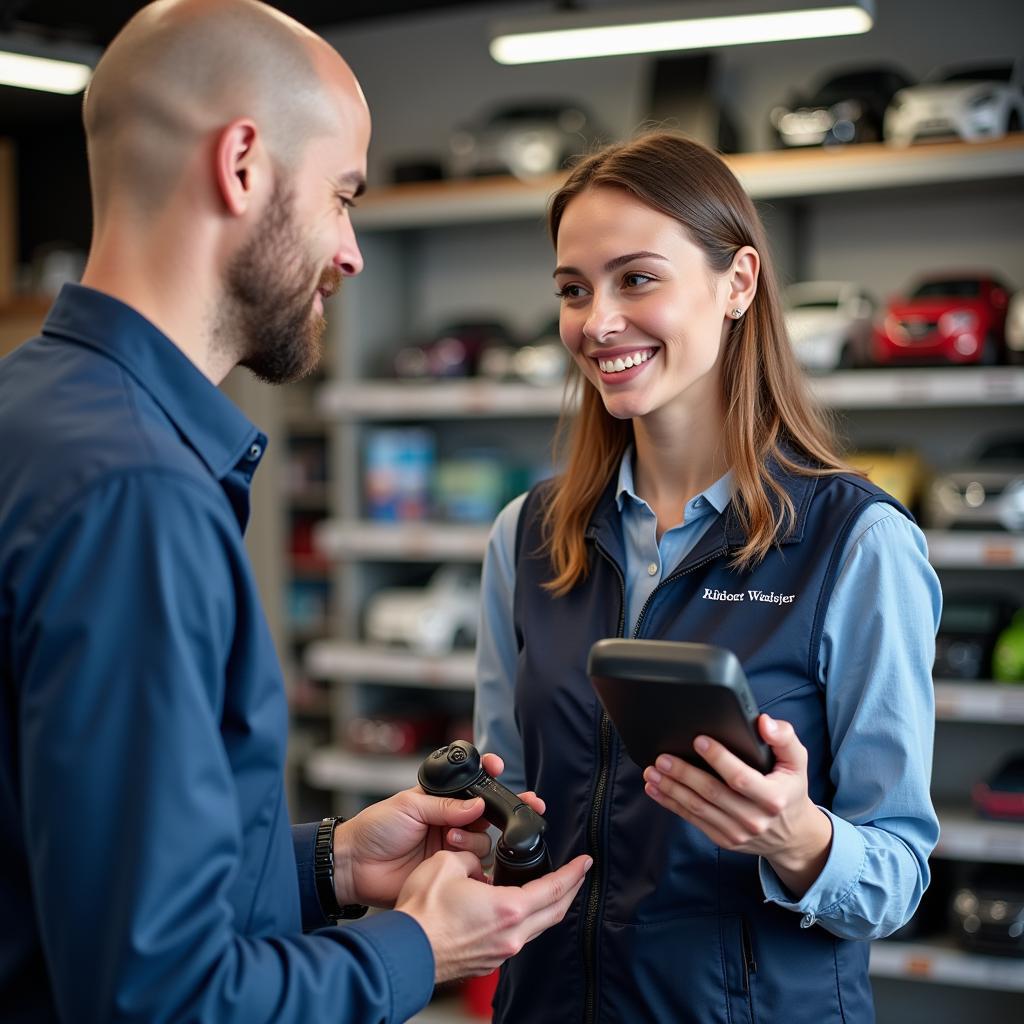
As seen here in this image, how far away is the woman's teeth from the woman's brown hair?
166 millimetres

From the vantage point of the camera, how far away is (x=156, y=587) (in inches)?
41.2

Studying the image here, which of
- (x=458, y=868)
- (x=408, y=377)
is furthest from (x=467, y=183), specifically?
(x=458, y=868)

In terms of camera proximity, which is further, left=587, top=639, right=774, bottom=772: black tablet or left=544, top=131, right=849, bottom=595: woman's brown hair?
left=544, top=131, right=849, bottom=595: woman's brown hair

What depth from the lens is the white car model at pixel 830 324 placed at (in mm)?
3787

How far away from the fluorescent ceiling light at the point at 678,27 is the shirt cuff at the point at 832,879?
2.29m

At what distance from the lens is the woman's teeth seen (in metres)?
1.91

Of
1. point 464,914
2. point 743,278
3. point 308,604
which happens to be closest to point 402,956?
point 464,914

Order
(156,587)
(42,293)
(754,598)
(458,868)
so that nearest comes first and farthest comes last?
1. (156,587)
2. (458,868)
3. (754,598)
4. (42,293)

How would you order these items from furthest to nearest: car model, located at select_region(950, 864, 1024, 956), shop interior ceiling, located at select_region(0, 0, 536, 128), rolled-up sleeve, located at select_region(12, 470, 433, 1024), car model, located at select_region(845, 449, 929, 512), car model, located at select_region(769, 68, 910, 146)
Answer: shop interior ceiling, located at select_region(0, 0, 536, 128)
car model, located at select_region(769, 68, 910, 146)
car model, located at select_region(845, 449, 929, 512)
car model, located at select_region(950, 864, 1024, 956)
rolled-up sleeve, located at select_region(12, 470, 433, 1024)

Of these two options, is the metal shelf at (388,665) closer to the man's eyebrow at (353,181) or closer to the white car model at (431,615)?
the white car model at (431,615)

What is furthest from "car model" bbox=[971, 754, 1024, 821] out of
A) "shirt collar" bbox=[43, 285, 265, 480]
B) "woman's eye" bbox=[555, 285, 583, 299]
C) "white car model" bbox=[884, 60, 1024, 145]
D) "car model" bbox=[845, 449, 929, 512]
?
"shirt collar" bbox=[43, 285, 265, 480]

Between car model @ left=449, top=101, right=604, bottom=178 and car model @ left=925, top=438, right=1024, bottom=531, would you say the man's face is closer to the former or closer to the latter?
car model @ left=925, top=438, right=1024, bottom=531

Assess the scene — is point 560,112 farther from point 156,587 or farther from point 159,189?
point 156,587

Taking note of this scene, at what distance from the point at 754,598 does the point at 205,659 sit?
915mm
